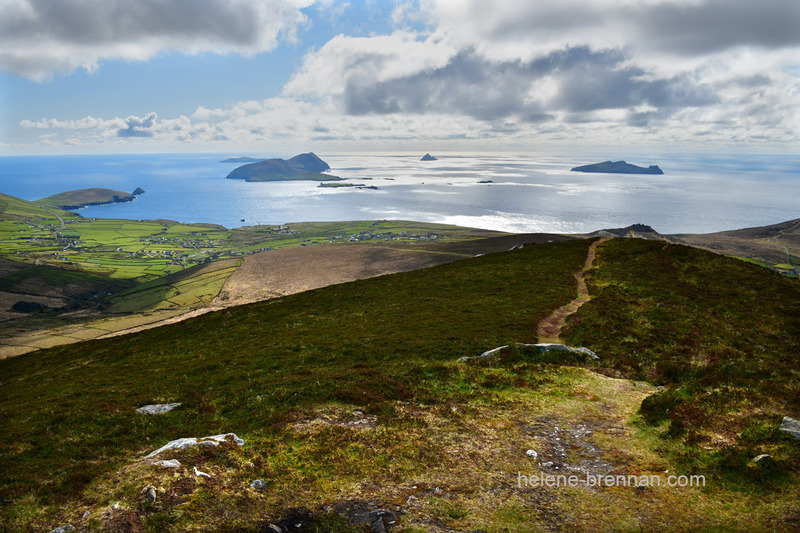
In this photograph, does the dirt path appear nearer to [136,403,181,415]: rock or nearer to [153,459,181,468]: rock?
[136,403,181,415]: rock

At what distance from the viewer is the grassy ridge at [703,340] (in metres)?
15.3

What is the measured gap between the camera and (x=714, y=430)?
15266 millimetres

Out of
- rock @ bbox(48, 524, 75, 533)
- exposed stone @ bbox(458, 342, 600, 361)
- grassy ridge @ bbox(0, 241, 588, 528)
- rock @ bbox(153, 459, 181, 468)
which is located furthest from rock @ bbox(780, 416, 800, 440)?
rock @ bbox(48, 524, 75, 533)

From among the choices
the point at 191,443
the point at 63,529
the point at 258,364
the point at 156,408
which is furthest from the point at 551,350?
the point at 63,529

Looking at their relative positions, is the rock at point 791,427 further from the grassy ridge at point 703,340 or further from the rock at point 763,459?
the rock at point 763,459

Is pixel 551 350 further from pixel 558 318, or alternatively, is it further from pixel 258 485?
pixel 258 485

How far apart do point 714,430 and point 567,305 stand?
2567 centimetres

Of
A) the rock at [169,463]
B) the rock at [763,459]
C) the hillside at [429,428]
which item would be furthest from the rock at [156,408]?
the rock at [763,459]

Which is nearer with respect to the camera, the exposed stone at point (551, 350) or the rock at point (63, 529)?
the rock at point (63, 529)

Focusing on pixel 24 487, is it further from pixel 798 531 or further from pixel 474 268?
pixel 474 268

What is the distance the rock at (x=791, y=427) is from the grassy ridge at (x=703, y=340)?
1.17ft

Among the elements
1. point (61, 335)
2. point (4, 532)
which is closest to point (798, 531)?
point (4, 532)

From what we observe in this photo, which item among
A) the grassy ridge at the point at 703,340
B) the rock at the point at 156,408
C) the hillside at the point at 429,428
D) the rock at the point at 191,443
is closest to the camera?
the hillside at the point at 429,428

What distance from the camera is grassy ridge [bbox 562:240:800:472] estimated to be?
15.3 metres
